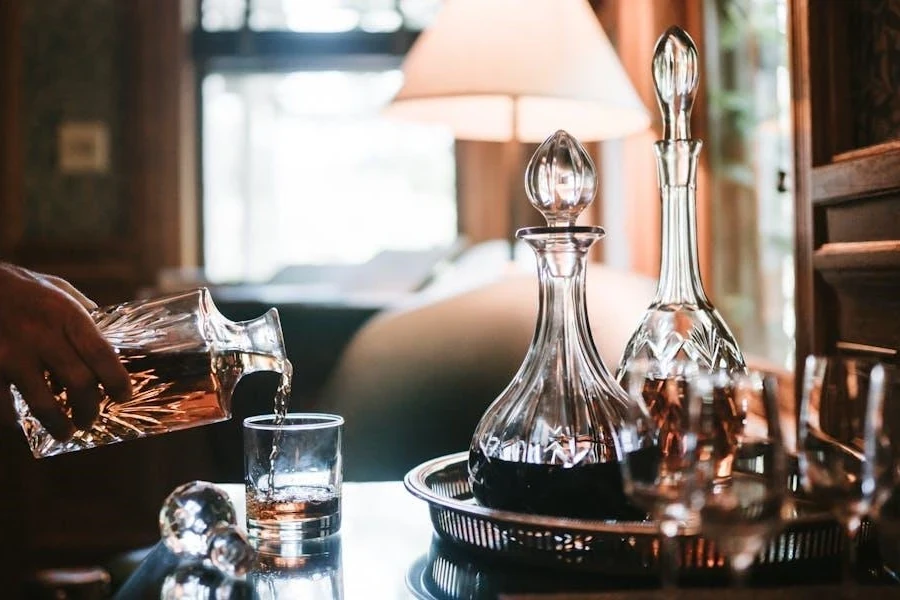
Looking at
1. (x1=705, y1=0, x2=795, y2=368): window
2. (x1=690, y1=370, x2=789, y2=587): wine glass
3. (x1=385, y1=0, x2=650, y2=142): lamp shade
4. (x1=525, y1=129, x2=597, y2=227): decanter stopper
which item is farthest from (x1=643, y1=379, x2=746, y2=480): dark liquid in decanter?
(x1=705, y1=0, x2=795, y2=368): window

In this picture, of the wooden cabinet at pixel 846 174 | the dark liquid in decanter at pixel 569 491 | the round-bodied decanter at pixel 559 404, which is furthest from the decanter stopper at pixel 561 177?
the wooden cabinet at pixel 846 174

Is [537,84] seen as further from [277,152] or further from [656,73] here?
[277,152]

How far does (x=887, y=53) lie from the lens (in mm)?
1142

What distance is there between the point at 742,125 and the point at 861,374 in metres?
1.63

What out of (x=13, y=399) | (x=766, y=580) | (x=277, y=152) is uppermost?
(x=277, y=152)

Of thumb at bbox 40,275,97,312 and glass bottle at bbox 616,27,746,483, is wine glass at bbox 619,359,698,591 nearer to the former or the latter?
glass bottle at bbox 616,27,746,483

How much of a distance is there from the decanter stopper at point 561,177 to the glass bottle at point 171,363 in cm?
26

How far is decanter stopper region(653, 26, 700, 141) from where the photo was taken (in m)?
0.88

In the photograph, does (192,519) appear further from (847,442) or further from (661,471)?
(847,442)

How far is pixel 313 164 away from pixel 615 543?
132 inches

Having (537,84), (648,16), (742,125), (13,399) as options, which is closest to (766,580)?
(13,399)

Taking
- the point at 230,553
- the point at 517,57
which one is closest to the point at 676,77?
the point at 230,553

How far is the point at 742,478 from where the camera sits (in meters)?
0.61

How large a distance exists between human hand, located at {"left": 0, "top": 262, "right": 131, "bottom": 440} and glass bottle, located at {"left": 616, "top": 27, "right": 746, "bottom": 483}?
0.45 metres
